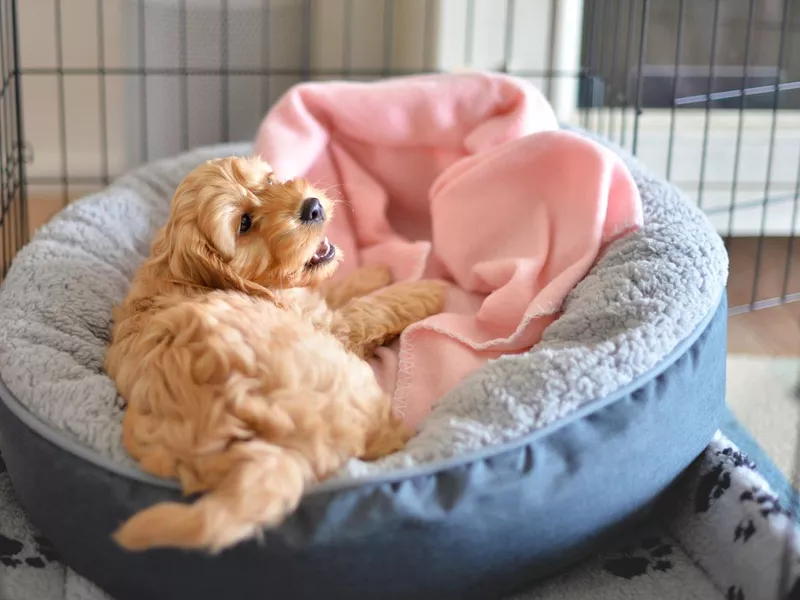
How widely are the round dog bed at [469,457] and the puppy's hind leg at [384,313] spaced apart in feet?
1.11

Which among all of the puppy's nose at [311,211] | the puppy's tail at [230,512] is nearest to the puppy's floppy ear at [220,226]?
the puppy's nose at [311,211]

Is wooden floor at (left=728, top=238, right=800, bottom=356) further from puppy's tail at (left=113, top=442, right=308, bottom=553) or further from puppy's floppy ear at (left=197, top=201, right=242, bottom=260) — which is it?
puppy's tail at (left=113, top=442, right=308, bottom=553)

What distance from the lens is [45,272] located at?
1919 mm

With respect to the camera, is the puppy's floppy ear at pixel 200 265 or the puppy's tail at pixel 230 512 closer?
the puppy's tail at pixel 230 512

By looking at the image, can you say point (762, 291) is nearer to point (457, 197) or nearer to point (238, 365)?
point (457, 197)

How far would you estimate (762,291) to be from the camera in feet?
9.34

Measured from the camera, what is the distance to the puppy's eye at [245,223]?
1674 mm

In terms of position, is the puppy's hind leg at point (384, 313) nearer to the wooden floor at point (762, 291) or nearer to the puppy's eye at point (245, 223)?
the puppy's eye at point (245, 223)

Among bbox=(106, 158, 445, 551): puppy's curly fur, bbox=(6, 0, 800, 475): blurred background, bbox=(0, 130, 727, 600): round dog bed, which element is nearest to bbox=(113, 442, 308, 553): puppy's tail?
bbox=(106, 158, 445, 551): puppy's curly fur

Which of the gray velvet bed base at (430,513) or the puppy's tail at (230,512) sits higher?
the puppy's tail at (230,512)

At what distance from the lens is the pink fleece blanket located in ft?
5.99

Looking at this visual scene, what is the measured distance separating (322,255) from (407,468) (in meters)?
0.54

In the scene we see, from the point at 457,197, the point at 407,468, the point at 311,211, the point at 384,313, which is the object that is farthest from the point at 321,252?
the point at 407,468

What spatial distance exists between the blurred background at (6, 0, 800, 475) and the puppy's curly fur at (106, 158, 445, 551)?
1.33m
